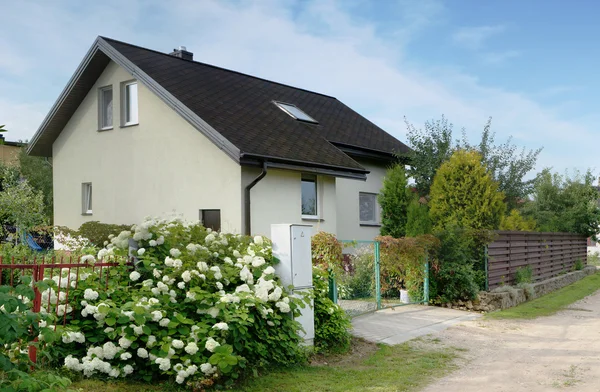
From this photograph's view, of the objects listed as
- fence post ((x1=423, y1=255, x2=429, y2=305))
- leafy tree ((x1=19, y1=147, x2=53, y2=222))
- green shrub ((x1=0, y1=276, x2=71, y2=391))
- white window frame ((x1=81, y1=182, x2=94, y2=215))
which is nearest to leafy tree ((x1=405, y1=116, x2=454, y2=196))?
fence post ((x1=423, y1=255, x2=429, y2=305))

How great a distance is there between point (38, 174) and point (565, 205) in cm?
2840

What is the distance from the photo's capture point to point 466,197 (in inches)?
618

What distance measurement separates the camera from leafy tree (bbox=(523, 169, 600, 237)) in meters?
27.0

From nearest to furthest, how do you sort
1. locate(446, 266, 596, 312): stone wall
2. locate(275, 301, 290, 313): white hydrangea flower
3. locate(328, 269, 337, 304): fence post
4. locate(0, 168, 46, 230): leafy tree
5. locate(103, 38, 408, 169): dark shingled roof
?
locate(275, 301, 290, 313): white hydrangea flower, locate(328, 269, 337, 304): fence post, locate(446, 266, 596, 312): stone wall, locate(103, 38, 408, 169): dark shingled roof, locate(0, 168, 46, 230): leafy tree

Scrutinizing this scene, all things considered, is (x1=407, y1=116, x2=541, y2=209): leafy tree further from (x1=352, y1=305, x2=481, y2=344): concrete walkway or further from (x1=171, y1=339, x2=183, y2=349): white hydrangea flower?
(x1=171, y1=339, x2=183, y2=349): white hydrangea flower

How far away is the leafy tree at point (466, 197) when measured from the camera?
51.0ft

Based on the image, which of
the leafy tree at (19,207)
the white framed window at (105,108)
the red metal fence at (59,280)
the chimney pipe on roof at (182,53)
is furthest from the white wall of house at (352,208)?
the red metal fence at (59,280)

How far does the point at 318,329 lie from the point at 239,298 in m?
2.13

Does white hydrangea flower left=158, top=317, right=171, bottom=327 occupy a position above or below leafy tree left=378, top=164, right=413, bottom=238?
below

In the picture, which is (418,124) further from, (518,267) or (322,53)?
(322,53)

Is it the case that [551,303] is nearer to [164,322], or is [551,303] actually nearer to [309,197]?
[309,197]

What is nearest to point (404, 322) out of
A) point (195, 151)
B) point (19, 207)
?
point (195, 151)

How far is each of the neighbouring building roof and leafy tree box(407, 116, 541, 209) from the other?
1079mm

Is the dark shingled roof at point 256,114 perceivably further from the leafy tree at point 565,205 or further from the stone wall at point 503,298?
the leafy tree at point 565,205
